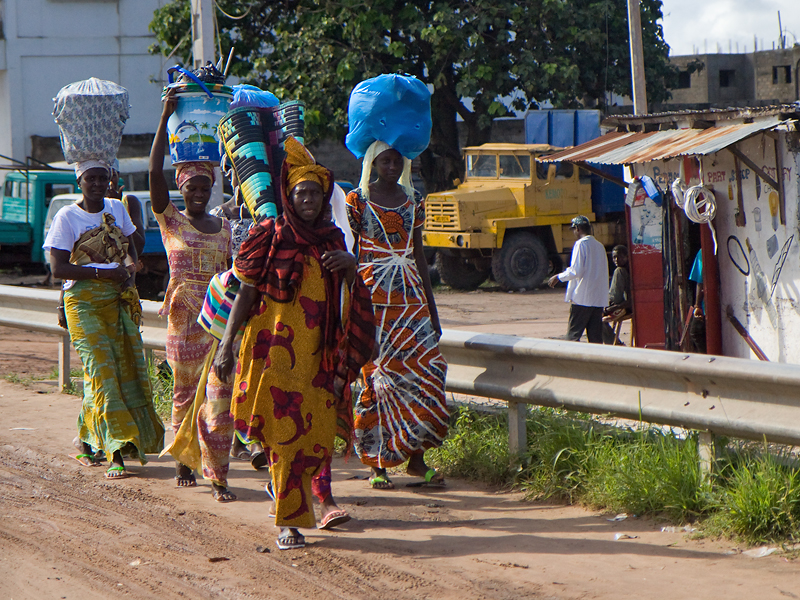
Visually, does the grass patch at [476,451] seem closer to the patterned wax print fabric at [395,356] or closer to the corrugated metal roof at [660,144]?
the patterned wax print fabric at [395,356]

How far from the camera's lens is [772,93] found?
33.1 metres

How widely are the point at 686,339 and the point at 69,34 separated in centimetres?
2249

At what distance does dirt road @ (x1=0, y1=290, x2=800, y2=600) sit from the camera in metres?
3.74

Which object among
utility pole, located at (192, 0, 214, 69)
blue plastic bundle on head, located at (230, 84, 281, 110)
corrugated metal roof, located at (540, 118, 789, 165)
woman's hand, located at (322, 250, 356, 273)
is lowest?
woman's hand, located at (322, 250, 356, 273)

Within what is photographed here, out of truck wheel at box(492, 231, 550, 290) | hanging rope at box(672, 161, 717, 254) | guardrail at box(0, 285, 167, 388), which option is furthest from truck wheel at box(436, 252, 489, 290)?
guardrail at box(0, 285, 167, 388)

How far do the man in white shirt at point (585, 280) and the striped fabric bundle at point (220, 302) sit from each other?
5778 mm

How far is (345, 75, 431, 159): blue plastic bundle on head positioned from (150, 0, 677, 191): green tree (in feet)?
50.1

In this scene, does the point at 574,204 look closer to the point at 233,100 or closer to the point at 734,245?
the point at 734,245

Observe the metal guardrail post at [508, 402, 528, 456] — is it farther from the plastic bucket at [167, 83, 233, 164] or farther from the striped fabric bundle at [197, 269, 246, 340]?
the plastic bucket at [167, 83, 233, 164]

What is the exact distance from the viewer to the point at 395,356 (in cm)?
514

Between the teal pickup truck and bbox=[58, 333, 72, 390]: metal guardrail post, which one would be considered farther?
the teal pickup truck

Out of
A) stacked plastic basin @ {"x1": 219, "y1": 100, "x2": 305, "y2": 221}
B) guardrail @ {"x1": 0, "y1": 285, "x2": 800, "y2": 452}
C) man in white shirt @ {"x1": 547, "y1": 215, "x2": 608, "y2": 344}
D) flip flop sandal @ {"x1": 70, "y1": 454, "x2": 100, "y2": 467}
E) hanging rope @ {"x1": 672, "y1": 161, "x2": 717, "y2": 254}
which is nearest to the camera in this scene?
guardrail @ {"x1": 0, "y1": 285, "x2": 800, "y2": 452}

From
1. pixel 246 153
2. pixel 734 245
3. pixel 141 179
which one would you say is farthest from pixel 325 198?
pixel 141 179

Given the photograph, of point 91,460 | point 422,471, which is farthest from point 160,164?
point 422,471
